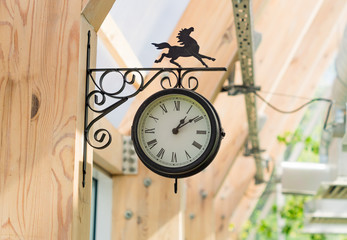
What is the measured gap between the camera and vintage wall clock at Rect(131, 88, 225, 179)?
2848 millimetres

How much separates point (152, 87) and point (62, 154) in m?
2.20

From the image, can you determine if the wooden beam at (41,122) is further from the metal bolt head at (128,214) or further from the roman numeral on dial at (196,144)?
the metal bolt head at (128,214)

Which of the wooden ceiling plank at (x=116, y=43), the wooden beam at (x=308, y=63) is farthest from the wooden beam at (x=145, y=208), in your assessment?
the wooden beam at (x=308, y=63)

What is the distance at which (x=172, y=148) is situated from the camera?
2893 millimetres

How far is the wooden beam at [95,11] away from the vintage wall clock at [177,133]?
400mm

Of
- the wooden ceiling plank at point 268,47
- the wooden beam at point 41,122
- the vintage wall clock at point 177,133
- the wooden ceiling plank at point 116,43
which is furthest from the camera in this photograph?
the wooden ceiling plank at point 268,47

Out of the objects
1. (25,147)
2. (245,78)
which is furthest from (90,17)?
(245,78)

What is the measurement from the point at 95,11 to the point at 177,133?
0.57 m

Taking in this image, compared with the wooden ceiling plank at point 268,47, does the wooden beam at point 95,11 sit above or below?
below

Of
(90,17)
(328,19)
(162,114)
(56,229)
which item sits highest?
(328,19)

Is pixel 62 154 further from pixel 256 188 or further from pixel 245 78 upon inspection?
pixel 256 188

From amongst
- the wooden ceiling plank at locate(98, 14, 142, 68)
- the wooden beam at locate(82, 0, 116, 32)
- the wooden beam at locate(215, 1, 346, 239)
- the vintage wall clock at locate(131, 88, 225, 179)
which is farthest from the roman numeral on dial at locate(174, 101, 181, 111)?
the wooden beam at locate(215, 1, 346, 239)

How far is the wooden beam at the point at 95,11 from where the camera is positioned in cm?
293

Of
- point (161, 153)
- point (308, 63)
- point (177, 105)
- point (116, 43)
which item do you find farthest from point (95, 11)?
point (308, 63)
